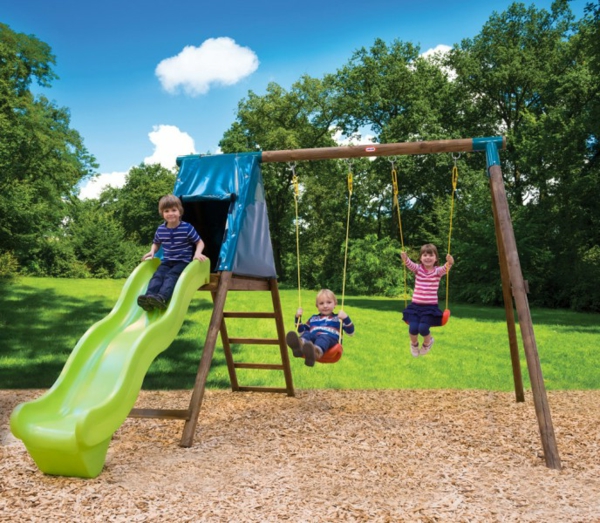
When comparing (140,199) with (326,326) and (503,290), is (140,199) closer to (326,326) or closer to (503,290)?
(326,326)

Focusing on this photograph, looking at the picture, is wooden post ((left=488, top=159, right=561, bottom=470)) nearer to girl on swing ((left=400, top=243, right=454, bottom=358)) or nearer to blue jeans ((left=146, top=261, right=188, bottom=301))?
girl on swing ((left=400, top=243, right=454, bottom=358))

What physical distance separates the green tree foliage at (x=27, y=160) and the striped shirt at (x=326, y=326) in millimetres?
17139

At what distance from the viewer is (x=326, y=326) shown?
6.45 metres

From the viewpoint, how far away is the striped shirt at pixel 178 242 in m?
6.14

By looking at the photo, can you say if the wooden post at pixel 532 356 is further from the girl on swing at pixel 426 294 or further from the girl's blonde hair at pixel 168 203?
the girl's blonde hair at pixel 168 203

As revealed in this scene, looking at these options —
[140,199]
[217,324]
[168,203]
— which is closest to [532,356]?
[217,324]

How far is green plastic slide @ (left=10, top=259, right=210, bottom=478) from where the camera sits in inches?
180

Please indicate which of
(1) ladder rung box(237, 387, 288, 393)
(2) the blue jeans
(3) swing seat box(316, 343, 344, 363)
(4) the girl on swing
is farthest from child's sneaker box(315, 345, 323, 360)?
(1) ladder rung box(237, 387, 288, 393)

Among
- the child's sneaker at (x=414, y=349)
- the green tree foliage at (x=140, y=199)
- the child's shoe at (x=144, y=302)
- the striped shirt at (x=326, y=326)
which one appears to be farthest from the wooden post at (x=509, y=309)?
the green tree foliage at (x=140, y=199)

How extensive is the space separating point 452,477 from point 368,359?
7.24m

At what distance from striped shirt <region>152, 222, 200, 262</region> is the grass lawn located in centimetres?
400

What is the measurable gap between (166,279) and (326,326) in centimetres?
178

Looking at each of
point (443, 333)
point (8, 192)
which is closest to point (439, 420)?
point (443, 333)

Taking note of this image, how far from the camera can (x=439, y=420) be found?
22.9 ft
